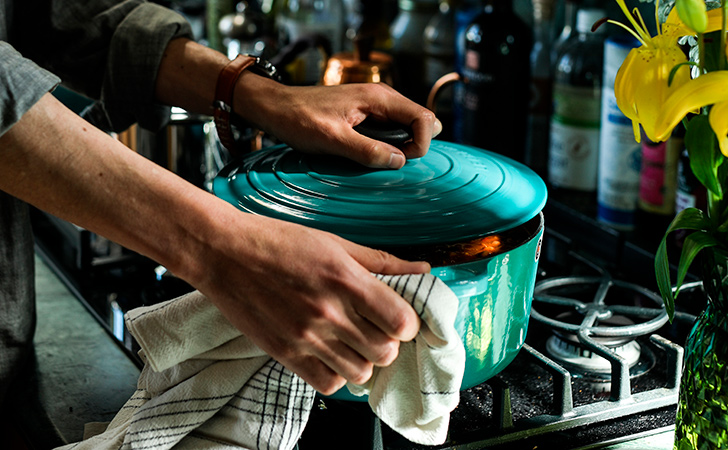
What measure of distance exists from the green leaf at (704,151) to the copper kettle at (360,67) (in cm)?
75

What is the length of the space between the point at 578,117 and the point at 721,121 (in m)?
→ 0.71

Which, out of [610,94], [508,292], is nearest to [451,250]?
[508,292]

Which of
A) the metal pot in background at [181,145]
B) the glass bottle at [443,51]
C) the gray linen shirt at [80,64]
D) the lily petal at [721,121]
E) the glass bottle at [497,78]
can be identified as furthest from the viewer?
the glass bottle at [443,51]

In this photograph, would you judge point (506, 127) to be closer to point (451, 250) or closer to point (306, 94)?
point (306, 94)

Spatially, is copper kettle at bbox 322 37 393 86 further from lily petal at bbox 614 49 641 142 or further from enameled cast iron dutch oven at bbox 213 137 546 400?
lily petal at bbox 614 49 641 142

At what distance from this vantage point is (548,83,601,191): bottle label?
3.81ft

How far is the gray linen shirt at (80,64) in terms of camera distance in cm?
78

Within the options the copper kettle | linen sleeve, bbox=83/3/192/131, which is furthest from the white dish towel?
the copper kettle

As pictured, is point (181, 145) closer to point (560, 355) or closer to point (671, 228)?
point (560, 355)

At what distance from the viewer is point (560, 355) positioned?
81 cm

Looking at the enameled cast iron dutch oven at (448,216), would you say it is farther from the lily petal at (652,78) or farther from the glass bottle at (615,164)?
the glass bottle at (615,164)

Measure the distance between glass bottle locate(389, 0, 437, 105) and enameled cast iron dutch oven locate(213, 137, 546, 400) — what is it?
879 millimetres

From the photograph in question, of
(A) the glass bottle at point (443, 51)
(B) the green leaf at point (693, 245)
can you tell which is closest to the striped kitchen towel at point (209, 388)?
(B) the green leaf at point (693, 245)

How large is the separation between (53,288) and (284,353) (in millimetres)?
623
